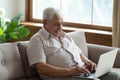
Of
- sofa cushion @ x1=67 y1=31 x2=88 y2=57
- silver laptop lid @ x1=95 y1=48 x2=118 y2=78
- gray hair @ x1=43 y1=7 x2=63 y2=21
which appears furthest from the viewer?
sofa cushion @ x1=67 y1=31 x2=88 y2=57

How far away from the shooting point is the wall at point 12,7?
13.9ft

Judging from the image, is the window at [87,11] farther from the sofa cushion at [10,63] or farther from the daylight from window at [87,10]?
the sofa cushion at [10,63]

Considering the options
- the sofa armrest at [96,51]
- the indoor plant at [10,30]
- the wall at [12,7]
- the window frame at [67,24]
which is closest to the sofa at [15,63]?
the sofa armrest at [96,51]

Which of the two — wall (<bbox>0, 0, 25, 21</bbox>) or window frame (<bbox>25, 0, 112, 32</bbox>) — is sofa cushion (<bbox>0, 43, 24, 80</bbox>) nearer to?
window frame (<bbox>25, 0, 112, 32</bbox>)

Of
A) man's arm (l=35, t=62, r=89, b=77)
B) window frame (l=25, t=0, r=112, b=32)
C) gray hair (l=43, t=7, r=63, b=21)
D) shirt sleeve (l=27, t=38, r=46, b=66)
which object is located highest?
gray hair (l=43, t=7, r=63, b=21)

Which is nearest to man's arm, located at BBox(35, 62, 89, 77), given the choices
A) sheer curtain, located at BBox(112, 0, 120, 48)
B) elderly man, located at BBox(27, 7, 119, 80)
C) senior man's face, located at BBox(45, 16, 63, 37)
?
elderly man, located at BBox(27, 7, 119, 80)

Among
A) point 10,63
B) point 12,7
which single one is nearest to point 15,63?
point 10,63

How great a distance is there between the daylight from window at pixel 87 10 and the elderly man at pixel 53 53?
1360 millimetres

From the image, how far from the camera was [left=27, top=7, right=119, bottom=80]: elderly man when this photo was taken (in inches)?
91.3

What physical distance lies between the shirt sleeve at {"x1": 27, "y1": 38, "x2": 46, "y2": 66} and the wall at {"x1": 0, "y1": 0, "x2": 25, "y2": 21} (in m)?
1.98

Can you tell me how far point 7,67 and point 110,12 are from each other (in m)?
1.89

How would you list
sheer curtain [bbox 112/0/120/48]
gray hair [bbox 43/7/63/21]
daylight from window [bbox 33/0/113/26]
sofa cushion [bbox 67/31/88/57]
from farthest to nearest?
daylight from window [bbox 33/0/113/26] < sheer curtain [bbox 112/0/120/48] < sofa cushion [bbox 67/31/88/57] < gray hair [bbox 43/7/63/21]

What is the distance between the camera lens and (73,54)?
2.53m

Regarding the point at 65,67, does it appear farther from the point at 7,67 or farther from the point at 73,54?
the point at 7,67
